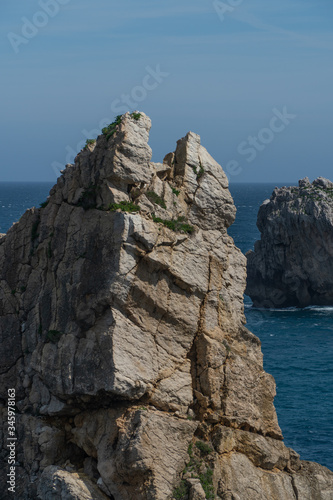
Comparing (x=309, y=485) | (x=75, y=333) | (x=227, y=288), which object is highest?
(x=227, y=288)

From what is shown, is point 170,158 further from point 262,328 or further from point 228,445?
point 262,328

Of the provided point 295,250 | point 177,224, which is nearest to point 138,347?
point 177,224

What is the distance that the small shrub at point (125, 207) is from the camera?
25469 mm

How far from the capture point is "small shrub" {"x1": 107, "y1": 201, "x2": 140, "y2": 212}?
25469 millimetres

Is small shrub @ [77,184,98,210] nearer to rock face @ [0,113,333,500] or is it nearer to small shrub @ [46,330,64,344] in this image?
rock face @ [0,113,333,500]

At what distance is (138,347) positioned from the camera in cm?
2461

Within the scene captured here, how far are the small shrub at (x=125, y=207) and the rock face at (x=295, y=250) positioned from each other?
67.7 m

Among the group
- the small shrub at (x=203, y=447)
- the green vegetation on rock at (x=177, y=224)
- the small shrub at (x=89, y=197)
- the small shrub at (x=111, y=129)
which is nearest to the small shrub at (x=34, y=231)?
the small shrub at (x=89, y=197)

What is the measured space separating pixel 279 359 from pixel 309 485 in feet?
136

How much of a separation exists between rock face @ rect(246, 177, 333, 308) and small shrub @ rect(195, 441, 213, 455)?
67972 millimetres

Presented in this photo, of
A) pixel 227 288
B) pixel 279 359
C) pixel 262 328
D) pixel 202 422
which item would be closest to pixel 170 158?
pixel 227 288

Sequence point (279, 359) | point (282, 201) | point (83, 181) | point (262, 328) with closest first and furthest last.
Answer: point (83, 181)
point (279, 359)
point (262, 328)
point (282, 201)

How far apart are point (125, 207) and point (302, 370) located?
4329 cm

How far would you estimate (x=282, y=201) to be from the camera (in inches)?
3760
